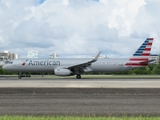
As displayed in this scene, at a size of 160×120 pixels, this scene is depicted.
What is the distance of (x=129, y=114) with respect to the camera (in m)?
11.4

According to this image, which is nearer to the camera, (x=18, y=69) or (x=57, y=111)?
(x=57, y=111)

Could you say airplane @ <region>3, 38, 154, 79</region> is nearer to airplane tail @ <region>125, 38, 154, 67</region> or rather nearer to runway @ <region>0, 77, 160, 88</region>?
airplane tail @ <region>125, 38, 154, 67</region>

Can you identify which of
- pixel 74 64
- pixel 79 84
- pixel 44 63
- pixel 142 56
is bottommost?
pixel 79 84

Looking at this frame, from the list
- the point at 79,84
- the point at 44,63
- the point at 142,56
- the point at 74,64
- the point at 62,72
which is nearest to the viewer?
the point at 79,84

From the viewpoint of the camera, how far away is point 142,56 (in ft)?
168

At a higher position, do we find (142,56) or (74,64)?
(142,56)

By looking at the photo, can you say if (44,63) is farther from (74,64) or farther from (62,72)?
(74,64)

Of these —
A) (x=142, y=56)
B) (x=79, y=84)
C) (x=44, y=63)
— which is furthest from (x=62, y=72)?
(x=79, y=84)

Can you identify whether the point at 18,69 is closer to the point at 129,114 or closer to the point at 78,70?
the point at 78,70

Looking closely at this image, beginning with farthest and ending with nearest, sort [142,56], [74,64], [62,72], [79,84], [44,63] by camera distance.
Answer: [142,56]
[74,64]
[44,63]
[62,72]
[79,84]

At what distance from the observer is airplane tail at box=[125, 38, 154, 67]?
5000cm

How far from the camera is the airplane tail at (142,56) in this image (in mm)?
50000

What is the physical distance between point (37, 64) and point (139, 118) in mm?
39632

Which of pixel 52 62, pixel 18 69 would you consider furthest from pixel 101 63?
pixel 18 69
